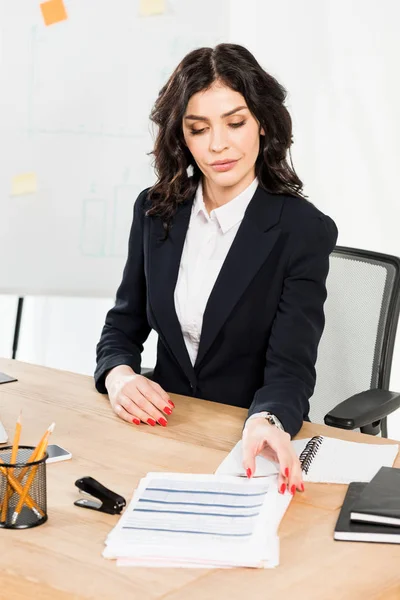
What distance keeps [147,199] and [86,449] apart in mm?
783

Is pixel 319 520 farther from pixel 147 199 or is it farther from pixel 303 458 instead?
pixel 147 199

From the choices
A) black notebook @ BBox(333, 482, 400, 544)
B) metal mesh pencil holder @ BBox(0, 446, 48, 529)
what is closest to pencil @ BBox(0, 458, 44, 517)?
metal mesh pencil holder @ BBox(0, 446, 48, 529)

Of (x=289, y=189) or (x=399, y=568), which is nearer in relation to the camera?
(x=399, y=568)

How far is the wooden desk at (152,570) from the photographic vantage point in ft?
3.65

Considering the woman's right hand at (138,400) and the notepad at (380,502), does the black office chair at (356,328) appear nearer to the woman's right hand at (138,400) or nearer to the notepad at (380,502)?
the woman's right hand at (138,400)

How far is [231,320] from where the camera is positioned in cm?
199

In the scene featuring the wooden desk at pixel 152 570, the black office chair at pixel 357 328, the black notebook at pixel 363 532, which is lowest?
the wooden desk at pixel 152 570

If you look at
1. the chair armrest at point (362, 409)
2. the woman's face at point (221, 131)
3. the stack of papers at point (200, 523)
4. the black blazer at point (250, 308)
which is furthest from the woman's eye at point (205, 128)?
the stack of papers at point (200, 523)

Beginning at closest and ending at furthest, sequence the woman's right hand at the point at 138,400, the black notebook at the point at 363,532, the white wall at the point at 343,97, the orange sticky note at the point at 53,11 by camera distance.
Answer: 1. the black notebook at the point at 363,532
2. the woman's right hand at the point at 138,400
3. the orange sticky note at the point at 53,11
4. the white wall at the point at 343,97

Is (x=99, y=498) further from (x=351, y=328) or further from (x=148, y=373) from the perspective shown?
(x=351, y=328)

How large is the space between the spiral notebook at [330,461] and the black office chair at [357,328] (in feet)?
1.72

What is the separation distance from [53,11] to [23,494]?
7.63 feet

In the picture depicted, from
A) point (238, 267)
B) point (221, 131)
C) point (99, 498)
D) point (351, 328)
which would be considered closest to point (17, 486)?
point (99, 498)

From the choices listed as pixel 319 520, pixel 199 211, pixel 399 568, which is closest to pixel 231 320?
pixel 199 211
